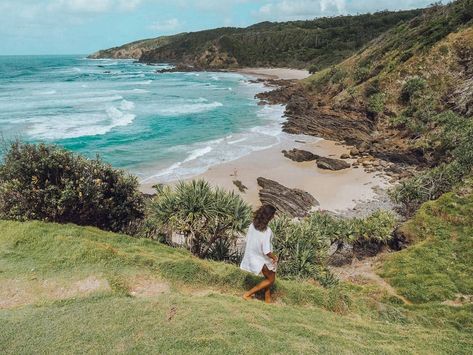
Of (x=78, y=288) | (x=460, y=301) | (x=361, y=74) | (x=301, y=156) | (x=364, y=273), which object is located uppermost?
(x=361, y=74)

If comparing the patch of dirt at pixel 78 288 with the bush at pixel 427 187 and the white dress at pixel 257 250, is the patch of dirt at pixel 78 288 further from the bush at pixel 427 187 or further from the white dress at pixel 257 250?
the bush at pixel 427 187

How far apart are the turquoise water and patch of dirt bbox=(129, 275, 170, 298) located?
2091 cm

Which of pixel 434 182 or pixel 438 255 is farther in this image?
pixel 434 182

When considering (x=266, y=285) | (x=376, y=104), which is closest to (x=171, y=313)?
(x=266, y=285)

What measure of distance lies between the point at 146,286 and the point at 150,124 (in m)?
42.7

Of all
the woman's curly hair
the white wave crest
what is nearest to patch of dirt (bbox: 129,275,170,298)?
the woman's curly hair

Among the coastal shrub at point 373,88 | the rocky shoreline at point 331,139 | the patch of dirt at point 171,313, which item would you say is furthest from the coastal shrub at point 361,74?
the patch of dirt at point 171,313

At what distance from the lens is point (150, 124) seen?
5062cm

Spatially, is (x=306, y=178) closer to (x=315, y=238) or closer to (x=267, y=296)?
(x=315, y=238)

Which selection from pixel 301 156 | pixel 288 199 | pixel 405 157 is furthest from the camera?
pixel 301 156

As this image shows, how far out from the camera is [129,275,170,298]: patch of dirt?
9.54m

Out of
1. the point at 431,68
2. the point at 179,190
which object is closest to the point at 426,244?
the point at 179,190

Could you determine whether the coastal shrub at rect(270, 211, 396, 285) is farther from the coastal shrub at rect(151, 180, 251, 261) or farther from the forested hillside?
the forested hillside

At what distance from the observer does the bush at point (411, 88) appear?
40772mm
